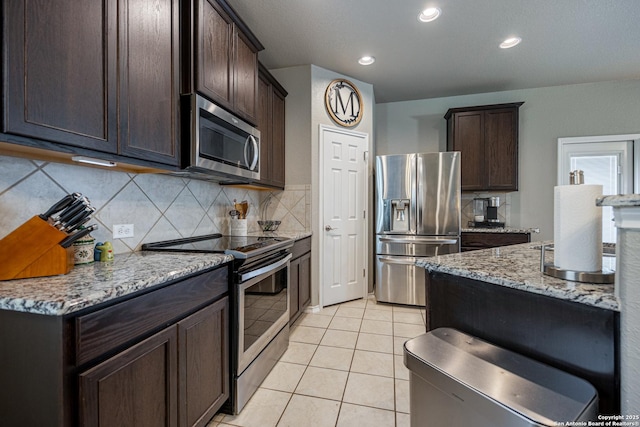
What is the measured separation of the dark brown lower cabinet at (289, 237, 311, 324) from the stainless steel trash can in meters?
1.65

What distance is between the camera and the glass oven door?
5.27 feet

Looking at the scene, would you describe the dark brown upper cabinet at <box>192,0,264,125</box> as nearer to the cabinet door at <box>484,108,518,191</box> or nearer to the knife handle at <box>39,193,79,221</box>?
the knife handle at <box>39,193,79,221</box>

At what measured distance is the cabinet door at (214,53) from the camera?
1.66 meters

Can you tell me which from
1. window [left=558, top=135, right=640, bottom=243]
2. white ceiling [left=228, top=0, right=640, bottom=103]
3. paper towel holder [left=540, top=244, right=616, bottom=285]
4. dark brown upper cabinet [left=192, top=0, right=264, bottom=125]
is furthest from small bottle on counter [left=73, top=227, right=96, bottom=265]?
window [left=558, top=135, right=640, bottom=243]

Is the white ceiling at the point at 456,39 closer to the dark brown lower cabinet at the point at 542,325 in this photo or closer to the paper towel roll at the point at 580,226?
the paper towel roll at the point at 580,226

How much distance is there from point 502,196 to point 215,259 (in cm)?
395

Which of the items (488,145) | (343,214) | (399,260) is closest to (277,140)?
(343,214)

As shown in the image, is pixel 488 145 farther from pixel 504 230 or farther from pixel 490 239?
pixel 490 239

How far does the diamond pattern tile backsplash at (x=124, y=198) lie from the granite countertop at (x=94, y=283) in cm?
29

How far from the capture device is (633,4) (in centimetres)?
222

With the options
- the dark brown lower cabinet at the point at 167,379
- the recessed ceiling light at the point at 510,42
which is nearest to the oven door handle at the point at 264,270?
the dark brown lower cabinet at the point at 167,379

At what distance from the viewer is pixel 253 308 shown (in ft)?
5.67

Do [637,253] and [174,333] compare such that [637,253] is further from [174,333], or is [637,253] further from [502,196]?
[502,196]

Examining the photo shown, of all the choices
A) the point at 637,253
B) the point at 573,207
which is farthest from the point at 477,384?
the point at 573,207
